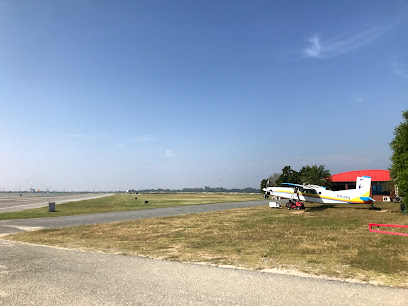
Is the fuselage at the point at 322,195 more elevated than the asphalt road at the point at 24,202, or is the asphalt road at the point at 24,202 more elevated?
the fuselage at the point at 322,195

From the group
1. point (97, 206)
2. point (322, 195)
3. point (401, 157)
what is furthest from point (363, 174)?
point (97, 206)

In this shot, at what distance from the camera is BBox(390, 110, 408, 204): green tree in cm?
2681

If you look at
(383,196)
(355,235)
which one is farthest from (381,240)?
(383,196)

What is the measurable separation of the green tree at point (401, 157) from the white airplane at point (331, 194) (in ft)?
20.1

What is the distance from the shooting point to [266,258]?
1098 centimetres

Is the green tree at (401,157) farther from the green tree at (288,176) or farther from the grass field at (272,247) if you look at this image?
the green tree at (288,176)

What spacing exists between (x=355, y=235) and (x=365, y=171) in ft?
199

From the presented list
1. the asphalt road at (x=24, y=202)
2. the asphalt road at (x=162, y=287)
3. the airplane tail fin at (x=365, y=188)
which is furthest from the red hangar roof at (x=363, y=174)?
the asphalt road at (x=24, y=202)

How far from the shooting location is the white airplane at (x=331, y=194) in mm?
36312

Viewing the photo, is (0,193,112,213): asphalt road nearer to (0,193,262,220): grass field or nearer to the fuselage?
(0,193,262,220): grass field

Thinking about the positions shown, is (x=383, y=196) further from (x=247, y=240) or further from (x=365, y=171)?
(x=247, y=240)

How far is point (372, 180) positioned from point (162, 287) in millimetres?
71511

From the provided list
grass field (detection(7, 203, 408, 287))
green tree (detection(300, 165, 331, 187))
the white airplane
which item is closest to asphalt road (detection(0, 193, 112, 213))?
grass field (detection(7, 203, 408, 287))

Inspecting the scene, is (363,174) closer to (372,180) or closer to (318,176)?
(372,180)
